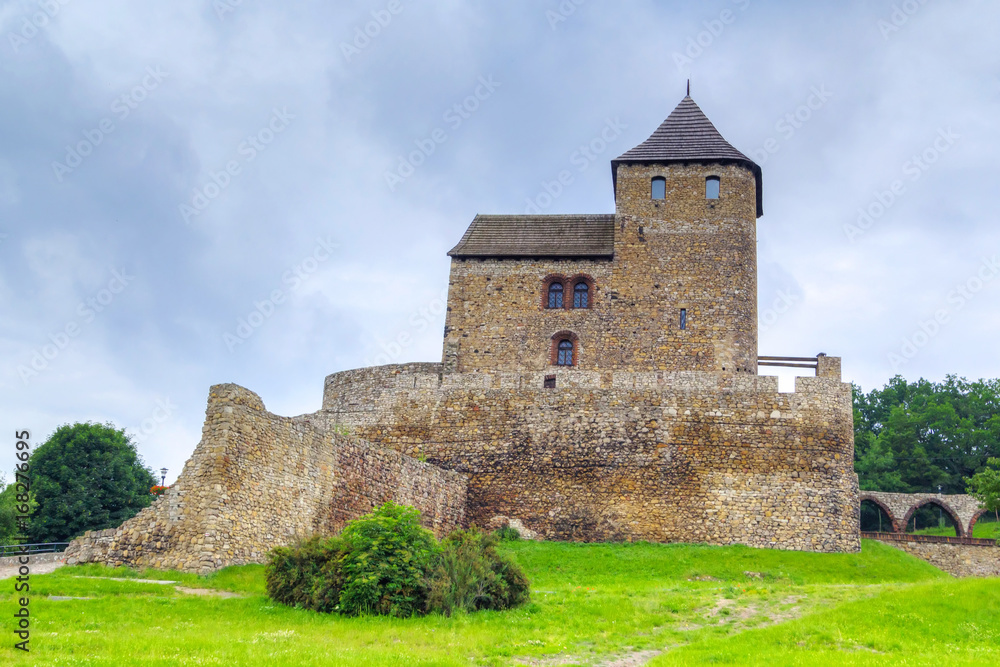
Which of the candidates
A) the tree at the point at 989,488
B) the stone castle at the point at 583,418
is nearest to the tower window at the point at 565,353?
the stone castle at the point at 583,418

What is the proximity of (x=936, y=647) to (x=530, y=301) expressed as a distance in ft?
75.0

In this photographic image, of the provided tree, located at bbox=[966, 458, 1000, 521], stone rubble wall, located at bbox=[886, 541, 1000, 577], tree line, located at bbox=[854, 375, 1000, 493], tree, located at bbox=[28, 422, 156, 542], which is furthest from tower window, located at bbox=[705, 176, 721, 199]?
tree, located at bbox=[28, 422, 156, 542]

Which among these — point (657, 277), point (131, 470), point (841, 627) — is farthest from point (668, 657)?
point (131, 470)

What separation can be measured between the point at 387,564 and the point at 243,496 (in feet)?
15.7

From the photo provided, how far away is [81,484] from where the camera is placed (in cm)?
3606

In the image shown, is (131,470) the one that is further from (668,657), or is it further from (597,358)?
(668,657)

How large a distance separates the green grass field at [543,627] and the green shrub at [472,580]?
1.18 feet

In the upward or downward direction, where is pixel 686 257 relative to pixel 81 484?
upward

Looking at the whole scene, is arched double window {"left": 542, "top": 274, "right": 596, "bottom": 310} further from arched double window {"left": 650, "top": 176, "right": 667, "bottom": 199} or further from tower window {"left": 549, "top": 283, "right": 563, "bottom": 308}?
arched double window {"left": 650, "top": 176, "right": 667, "bottom": 199}

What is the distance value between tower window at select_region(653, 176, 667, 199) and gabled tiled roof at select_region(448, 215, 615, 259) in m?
2.04

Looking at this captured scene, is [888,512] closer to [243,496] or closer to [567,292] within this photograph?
[567,292]

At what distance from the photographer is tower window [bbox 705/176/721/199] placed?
114ft

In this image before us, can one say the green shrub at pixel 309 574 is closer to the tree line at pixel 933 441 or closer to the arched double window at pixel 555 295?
the arched double window at pixel 555 295

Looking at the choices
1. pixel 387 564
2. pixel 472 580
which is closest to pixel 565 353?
pixel 472 580
